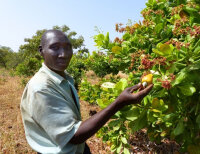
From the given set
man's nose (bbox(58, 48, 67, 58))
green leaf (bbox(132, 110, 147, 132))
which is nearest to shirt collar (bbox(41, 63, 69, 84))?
man's nose (bbox(58, 48, 67, 58))

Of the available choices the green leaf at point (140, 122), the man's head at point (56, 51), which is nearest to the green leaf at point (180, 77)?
the green leaf at point (140, 122)

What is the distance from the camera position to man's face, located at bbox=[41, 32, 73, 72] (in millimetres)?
1420

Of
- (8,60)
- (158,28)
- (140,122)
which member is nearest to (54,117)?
(140,122)

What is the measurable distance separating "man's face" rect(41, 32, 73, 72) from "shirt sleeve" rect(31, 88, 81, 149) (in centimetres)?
30

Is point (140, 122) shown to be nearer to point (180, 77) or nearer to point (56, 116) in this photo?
point (180, 77)

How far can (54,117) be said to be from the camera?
1.16 metres

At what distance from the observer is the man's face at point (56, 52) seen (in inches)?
55.9

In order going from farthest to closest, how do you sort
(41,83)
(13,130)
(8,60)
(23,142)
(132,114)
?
(8,60), (13,130), (23,142), (132,114), (41,83)

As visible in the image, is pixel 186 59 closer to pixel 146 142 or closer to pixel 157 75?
pixel 157 75

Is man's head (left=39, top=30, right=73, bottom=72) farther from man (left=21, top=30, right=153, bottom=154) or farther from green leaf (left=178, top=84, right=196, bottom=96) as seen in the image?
green leaf (left=178, top=84, right=196, bottom=96)

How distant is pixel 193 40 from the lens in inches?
48.9

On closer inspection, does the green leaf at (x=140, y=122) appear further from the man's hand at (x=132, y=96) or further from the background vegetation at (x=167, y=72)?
the man's hand at (x=132, y=96)

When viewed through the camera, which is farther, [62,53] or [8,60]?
[8,60]

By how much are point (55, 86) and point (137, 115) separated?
2.10ft
